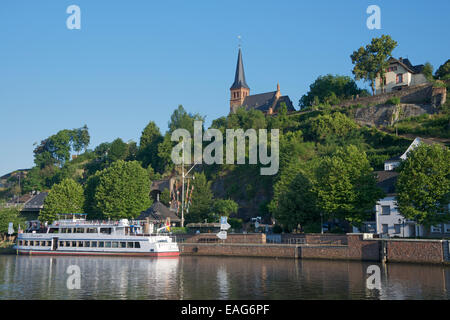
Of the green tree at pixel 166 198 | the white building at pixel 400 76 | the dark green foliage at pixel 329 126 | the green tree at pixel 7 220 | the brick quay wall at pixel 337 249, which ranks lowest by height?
the brick quay wall at pixel 337 249

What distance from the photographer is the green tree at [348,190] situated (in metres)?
56.6

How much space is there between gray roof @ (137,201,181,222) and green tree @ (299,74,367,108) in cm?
5360

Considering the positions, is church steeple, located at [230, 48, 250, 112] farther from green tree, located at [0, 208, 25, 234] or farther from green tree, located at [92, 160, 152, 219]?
green tree, located at [0, 208, 25, 234]

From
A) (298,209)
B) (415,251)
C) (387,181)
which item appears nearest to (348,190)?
(298,209)

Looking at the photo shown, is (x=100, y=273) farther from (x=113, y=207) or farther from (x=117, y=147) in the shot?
(x=117, y=147)

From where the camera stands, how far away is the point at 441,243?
47000 millimetres

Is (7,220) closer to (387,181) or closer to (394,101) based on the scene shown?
(387,181)

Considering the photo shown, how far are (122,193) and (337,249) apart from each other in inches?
1561

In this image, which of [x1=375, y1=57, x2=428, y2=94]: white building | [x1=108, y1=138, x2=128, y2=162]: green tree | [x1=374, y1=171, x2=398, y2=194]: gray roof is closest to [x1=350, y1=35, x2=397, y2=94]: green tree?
[x1=375, y1=57, x2=428, y2=94]: white building

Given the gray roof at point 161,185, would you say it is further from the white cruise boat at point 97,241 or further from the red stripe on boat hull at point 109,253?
the red stripe on boat hull at point 109,253

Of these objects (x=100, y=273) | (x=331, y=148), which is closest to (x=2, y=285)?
(x=100, y=273)

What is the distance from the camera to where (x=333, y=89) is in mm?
117000

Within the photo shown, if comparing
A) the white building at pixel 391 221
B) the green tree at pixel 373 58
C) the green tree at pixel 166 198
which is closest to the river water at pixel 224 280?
the white building at pixel 391 221

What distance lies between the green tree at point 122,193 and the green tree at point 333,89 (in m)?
52.8
